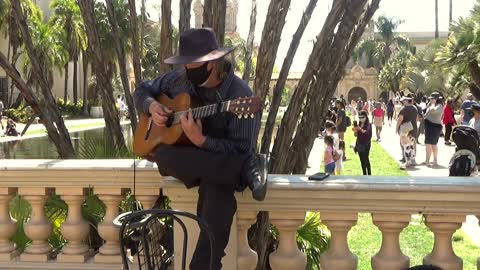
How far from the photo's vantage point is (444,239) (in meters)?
3.38

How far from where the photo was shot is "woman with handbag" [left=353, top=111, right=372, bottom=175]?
42.5ft

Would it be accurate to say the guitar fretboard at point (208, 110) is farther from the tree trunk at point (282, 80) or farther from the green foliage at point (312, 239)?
the green foliage at point (312, 239)

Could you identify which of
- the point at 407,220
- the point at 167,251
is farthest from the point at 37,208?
the point at 407,220

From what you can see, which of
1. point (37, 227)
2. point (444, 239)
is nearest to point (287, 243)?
point (444, 239)

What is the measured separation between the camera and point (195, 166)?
3135 mm

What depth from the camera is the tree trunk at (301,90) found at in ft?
15.3

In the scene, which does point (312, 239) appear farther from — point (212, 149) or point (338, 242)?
point (212, 149)

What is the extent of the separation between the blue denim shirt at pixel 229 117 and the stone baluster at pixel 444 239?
109 centimetres

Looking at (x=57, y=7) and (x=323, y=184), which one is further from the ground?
(x=57, y=7)

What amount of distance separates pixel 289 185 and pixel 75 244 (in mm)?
1499

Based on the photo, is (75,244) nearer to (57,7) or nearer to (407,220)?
(407,220)

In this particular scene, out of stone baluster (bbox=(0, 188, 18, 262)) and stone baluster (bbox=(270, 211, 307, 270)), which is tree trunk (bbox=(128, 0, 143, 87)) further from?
stone baluster (bbox=(270, 211, 307, 270))

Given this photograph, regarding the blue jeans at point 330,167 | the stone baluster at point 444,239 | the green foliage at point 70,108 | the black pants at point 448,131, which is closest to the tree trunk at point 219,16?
the stone baluster at point 444,239

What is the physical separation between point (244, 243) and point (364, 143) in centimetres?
991
